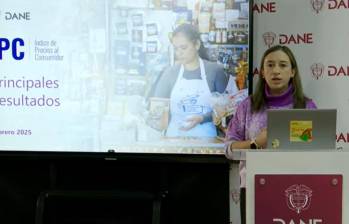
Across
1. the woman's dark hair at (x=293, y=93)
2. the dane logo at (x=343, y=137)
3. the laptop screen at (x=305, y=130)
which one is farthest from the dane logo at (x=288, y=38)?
the laptop screen at (x=305, y=130)

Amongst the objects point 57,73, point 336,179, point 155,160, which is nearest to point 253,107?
point 155,160

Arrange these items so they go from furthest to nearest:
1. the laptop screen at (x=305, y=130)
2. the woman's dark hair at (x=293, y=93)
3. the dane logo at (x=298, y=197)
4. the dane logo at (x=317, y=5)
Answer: the dane logo at (x=317, y=5)
the woman's dark hair at (x=293, y=93)
the laptop screen at (x=305, y=130)
the dane logo at (x=298, y=197)

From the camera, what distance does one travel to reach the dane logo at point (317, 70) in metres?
3.11

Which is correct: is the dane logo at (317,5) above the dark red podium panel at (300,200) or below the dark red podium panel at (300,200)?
above

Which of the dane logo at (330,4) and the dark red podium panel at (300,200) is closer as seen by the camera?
the dark red podium panel at (300,200)

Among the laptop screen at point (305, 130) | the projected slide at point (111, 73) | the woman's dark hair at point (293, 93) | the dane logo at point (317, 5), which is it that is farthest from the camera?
the dane logo at point (317, 5)

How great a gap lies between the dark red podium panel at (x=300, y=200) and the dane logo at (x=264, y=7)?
81.6 inches

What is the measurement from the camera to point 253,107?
9.12 feet

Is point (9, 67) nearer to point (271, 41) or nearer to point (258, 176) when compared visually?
point (271, 41)

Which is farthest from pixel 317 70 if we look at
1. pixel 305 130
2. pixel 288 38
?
pixel 305 130

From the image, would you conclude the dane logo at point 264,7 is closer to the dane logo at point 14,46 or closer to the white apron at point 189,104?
the white apron at point 189,104

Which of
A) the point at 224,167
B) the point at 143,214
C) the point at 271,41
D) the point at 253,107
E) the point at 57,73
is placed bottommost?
the point at 143,214

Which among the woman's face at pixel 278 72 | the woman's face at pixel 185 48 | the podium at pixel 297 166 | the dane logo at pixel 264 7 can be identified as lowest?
the podium at pixel 297 166

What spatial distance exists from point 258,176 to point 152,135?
5.86 ft
